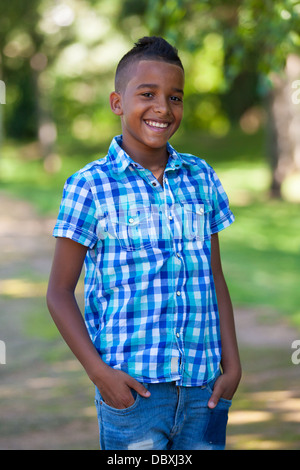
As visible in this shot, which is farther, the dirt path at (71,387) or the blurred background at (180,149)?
the blurred background at (180,149)

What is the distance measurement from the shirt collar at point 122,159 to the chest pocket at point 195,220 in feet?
0.45

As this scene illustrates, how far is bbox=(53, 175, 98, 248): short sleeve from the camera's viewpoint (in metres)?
2.26

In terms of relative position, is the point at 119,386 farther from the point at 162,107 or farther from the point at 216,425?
the point at 162,107

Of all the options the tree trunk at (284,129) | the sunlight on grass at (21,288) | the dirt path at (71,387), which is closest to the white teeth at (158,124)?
the dirt path at (71,387)

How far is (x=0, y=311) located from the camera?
7.92m

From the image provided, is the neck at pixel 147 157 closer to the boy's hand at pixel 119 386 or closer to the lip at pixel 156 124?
the lip at pixel 156 124

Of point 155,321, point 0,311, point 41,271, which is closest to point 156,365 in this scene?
point 155,321

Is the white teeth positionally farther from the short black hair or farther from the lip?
the short black hair

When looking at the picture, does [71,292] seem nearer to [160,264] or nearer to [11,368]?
[160,264]

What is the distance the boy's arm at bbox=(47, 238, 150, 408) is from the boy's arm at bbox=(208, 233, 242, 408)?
0.28 metres

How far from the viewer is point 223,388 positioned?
238cm

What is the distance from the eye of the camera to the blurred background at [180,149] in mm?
4875

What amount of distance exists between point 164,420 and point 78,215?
660mm
